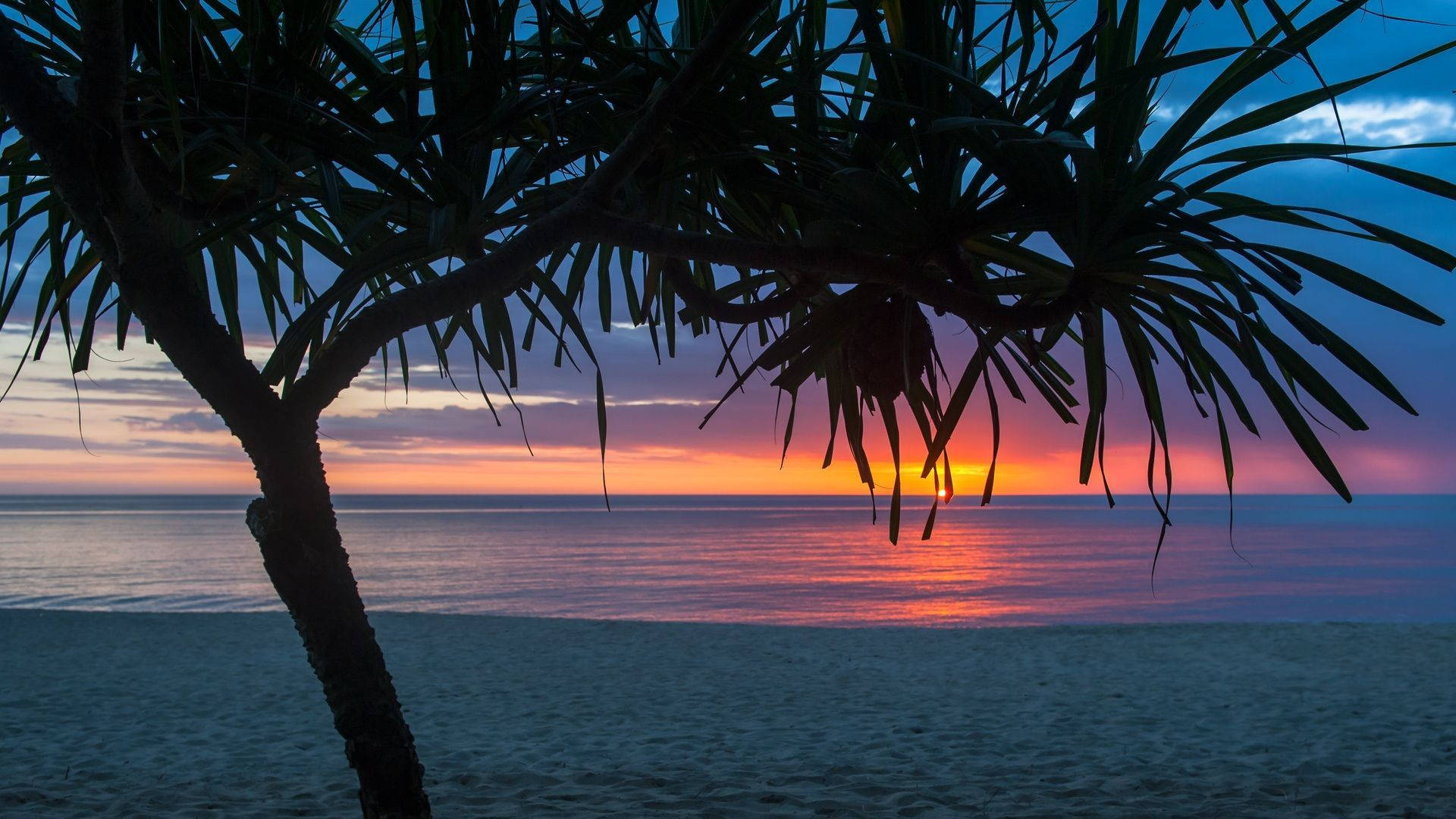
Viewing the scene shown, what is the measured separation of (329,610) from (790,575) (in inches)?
559

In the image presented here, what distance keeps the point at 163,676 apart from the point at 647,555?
1399cm

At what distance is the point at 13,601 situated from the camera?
10.9m

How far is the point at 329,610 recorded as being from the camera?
1.68 metres

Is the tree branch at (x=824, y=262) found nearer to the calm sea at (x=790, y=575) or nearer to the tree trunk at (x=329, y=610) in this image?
the tree trunk at (x=329, y=610)

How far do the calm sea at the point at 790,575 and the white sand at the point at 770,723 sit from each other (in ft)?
7.47

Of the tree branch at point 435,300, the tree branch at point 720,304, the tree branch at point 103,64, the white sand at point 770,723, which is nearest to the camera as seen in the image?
the tree branch at point 103,64

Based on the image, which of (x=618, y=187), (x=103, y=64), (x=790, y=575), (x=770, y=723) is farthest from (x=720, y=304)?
(x=790, y=575)

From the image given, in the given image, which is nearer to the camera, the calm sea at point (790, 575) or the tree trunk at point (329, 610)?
the tree trunk at point (329, 610)

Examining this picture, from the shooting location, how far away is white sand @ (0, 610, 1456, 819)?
125 inches

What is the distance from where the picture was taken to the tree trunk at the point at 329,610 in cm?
167

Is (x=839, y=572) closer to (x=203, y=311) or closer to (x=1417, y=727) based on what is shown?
(x=1417, y=727)

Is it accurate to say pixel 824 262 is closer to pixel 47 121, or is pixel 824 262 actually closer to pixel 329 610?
pixel 329 610

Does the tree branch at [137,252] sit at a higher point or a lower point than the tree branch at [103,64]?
lower

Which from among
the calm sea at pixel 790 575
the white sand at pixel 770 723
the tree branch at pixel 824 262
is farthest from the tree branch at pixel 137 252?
the calm sea at pixel 790 575
